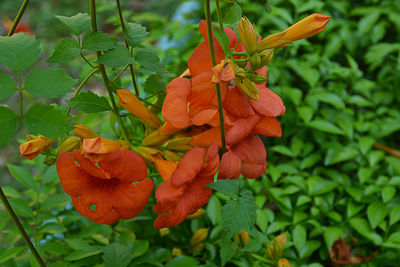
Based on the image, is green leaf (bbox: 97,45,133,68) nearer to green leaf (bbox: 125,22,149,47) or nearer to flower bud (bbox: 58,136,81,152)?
green leaf (bbox: 125,22,149,47)

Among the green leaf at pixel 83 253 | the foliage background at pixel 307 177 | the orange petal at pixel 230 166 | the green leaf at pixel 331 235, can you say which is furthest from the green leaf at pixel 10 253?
the green leaf at pixel 331 235

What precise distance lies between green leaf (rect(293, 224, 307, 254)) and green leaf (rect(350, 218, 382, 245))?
0.17 metres

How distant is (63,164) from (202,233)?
0.54 m

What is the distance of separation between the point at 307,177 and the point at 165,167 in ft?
2.61

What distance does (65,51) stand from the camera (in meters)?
0.68

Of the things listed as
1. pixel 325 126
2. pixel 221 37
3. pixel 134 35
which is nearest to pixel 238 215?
pixel 221 37

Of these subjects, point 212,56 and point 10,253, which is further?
point 10,253

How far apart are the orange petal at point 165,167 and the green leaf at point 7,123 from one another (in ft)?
0.84

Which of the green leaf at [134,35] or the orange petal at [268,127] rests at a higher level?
the green leaf at [134,35]

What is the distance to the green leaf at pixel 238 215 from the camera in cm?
63

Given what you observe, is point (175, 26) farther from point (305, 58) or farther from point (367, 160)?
point (367, 160)

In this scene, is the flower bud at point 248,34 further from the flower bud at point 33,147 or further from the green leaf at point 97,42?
the flower bud at point 33,147

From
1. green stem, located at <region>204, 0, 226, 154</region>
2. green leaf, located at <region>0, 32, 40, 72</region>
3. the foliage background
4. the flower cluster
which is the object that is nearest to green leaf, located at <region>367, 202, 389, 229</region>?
the foliage background

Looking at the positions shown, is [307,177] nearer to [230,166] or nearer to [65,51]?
[230,166]
